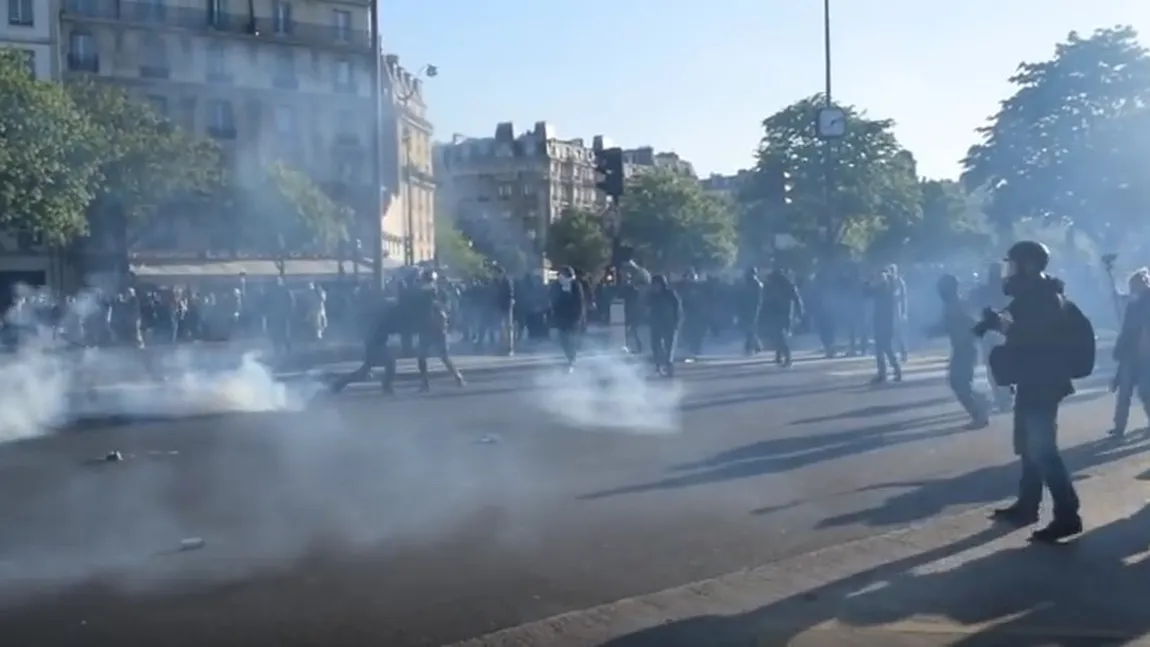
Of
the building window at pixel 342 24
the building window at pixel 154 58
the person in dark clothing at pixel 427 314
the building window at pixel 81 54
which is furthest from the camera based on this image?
the building window at pixel 81 54

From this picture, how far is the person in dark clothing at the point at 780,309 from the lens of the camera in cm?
2473

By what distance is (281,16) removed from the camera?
2123cm

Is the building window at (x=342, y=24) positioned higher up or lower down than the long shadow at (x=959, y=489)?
higher up

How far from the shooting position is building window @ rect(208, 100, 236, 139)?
2182cm

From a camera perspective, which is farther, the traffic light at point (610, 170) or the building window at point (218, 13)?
the traffic light at point (610, 170)

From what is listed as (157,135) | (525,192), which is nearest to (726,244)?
(525,192)

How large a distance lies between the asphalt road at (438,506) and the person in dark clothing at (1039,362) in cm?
109

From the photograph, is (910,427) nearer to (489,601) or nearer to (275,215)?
(489,601)

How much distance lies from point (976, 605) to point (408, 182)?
26858mm

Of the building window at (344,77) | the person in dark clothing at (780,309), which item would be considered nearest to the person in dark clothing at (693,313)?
the person in dark clothing at (780,309)

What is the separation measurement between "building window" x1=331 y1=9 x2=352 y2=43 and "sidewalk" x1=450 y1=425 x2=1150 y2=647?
701 inches

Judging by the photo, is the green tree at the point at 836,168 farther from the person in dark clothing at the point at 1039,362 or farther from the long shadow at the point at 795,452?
the person in dark clothing at the point at 1039,362

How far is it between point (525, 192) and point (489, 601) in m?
72.6

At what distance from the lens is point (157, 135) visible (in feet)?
94.2
